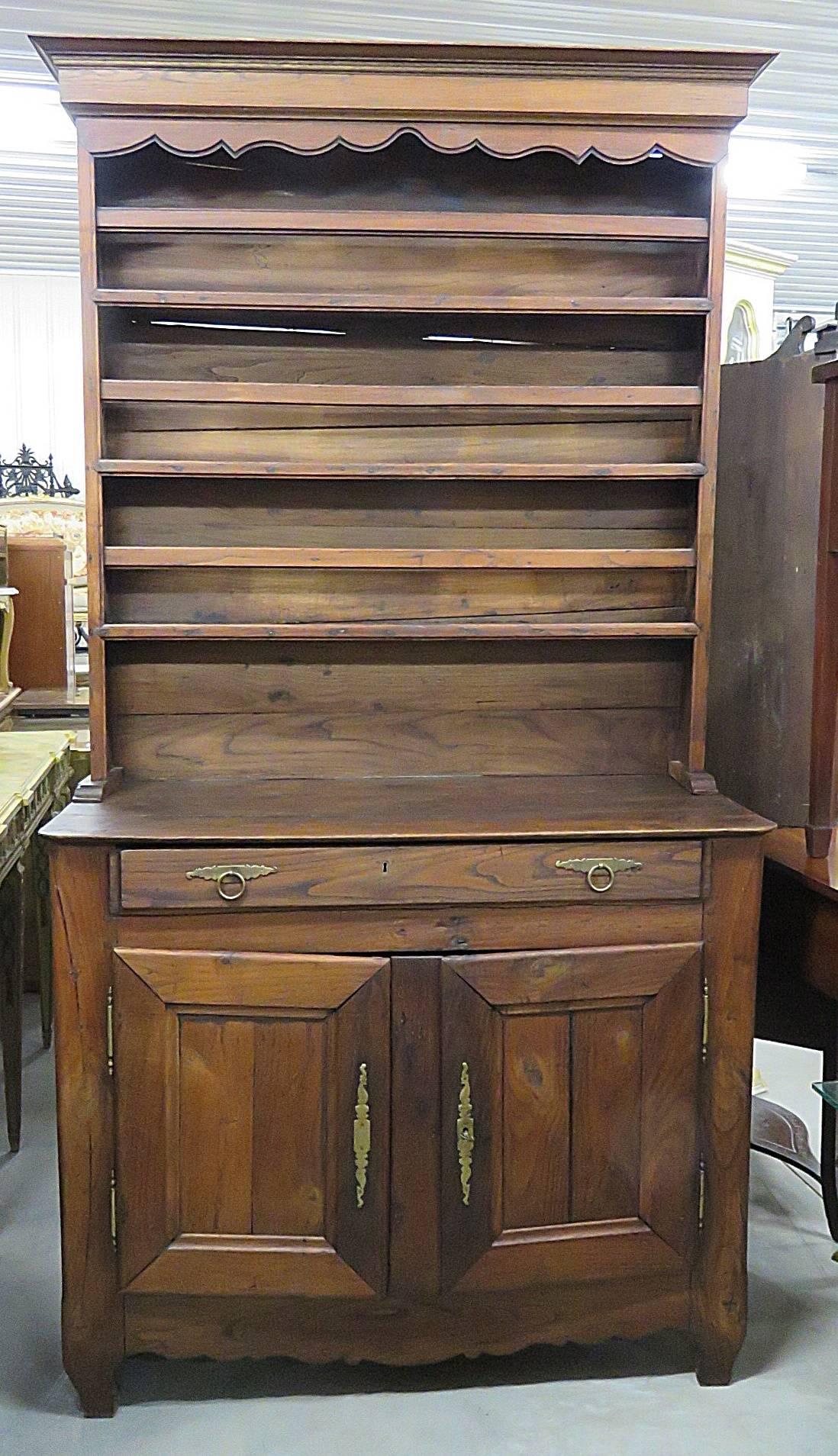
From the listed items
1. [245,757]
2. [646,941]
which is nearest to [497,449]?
[245,757]

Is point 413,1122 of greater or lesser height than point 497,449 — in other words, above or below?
below

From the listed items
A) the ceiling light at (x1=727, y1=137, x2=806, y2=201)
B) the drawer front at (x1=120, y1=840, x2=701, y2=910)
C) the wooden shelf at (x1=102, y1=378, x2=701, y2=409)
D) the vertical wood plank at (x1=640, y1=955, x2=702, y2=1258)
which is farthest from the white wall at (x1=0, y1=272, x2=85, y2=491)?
the vertical wood plank at (x1=640, y1=955, x2=702, y2=1258)

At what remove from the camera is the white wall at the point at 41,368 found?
29.3 feet

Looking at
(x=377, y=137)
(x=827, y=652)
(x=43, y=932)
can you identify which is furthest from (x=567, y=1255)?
(x=43, y=932)

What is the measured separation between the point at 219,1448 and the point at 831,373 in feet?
6.77

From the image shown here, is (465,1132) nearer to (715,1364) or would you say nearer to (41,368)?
(715,1364)

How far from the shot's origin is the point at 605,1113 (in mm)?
2111

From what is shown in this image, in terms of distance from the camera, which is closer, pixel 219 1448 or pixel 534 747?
pixel 219 1448

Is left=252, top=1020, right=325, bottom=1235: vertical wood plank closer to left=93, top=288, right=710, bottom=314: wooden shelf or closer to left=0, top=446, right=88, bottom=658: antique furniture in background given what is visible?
left=93, top=288, right=710, bottom=314: wooden shelf

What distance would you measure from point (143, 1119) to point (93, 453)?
3.62 ft

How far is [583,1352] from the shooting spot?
2.29 metres

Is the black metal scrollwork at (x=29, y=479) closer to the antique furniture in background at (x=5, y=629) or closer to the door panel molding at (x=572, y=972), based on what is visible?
the antique furniture in background at (x=5, y=629)

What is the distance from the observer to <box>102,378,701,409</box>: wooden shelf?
2213 millimetres

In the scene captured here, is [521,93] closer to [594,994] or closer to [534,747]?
[534,747]
